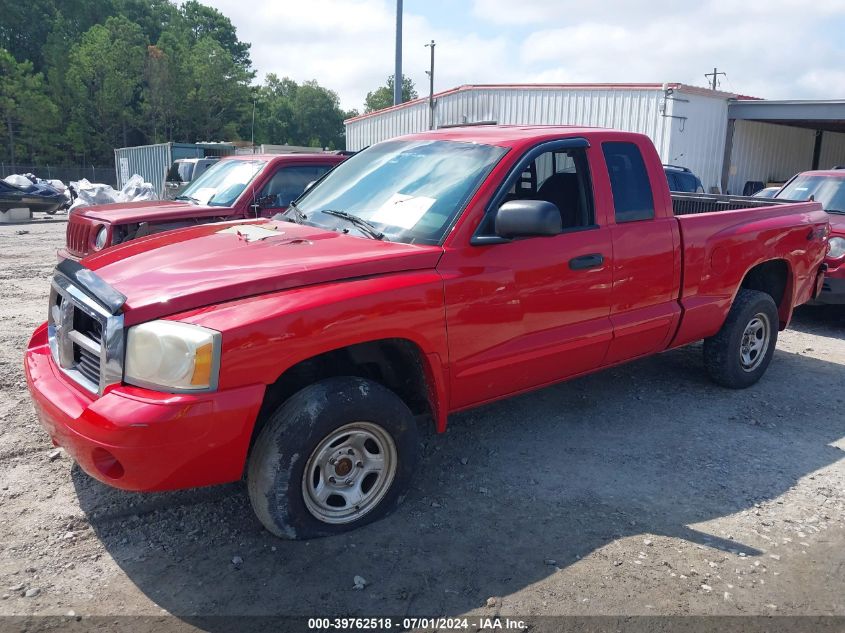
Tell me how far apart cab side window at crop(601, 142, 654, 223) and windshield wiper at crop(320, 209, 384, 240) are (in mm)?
1572

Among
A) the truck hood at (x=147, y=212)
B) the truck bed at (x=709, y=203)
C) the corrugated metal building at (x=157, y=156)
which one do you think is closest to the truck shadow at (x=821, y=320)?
the truck bed at (x=709, y=203)

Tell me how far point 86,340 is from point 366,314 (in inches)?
50.2

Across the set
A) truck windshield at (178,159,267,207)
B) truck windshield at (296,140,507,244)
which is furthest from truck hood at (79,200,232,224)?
truck windshield at (296,140,507,244)

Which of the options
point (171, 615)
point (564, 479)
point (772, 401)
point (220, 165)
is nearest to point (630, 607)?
point (564, 479)

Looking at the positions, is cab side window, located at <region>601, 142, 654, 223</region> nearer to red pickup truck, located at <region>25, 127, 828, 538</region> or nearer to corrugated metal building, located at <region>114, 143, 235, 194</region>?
red pickup truck, located at <region>25, 127, 828, 538</region>

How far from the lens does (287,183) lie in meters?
8.01

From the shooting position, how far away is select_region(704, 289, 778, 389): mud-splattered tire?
210 inches

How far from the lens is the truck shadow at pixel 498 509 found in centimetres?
303

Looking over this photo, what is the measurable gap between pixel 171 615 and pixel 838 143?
Answer: 108 ft

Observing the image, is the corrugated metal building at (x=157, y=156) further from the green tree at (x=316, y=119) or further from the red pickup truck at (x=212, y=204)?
the green tree at (x=316, y=119)

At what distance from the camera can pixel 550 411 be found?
5.07 m

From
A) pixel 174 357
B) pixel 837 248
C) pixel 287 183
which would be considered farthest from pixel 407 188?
pixel 837 248

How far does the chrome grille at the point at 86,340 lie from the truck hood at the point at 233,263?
4.7 inches

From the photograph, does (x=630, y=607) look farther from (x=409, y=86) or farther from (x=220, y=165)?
(x=409, y=86)
